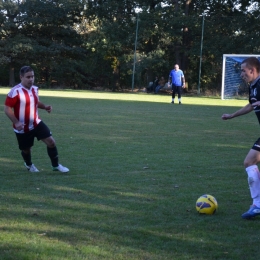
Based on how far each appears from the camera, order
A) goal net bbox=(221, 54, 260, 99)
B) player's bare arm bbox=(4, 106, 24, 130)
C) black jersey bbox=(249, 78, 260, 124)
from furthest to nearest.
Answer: goal net bbox=(221, 54, 260, 99) → player's bare arm bbox=(4, 106, 24, 130) → black jersey bbox=(249, 78, 260, 124)

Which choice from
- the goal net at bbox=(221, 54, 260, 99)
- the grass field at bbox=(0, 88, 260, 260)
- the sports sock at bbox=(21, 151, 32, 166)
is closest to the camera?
the grass field at bbox=(0, 88, 260, 260)

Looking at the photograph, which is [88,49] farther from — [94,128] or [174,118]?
[94,128]

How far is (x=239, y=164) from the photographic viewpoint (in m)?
8.95

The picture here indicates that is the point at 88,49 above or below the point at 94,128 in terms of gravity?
above

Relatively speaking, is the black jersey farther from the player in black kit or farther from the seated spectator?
the seated spectator

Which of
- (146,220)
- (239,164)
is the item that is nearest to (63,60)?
(239,164)

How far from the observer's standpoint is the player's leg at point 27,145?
8008 mm

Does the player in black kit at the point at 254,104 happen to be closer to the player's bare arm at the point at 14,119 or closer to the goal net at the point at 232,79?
the player's bare arm at the point at 14,119

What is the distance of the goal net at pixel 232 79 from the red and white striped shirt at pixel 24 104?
26951 millimetres

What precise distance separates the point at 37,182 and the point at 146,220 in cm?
236

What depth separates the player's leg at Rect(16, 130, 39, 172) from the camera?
8008 mm

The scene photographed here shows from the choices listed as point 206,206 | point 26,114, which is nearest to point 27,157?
point 26,114

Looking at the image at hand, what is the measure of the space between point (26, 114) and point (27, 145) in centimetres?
49

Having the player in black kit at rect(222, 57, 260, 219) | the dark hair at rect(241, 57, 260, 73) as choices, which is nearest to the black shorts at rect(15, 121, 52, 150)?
the player in black kit at rect(222, 57, 260, 219)
